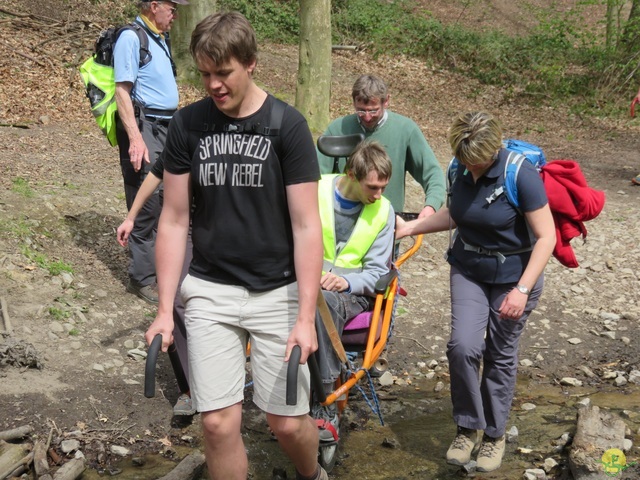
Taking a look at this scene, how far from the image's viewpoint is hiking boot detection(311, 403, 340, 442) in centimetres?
447

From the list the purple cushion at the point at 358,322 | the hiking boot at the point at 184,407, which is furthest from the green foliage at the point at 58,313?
the purple cushion at the point at 358,322

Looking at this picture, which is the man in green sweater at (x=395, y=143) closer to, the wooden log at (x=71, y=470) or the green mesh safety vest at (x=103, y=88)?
the green mesh safety vest at (x=103, y=88)

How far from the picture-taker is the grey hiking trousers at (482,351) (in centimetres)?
443

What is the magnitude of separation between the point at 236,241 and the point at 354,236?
4.95 feet

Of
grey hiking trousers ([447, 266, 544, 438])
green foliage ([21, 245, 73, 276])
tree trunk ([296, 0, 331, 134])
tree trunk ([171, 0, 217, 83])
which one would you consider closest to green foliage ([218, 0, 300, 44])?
tree trunk ([171, 0, 217, 83])

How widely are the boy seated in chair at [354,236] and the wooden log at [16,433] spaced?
1.59m

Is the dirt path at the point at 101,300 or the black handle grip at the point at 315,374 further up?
the black handle grip at the point at 315,374

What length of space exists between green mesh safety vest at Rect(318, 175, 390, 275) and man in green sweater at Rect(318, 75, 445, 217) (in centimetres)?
79

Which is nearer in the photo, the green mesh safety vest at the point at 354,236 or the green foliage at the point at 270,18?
the green mesh safety vest at the point at 354,236

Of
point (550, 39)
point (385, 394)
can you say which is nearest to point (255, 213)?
point (385, 394)

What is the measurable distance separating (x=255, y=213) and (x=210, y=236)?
0.21m

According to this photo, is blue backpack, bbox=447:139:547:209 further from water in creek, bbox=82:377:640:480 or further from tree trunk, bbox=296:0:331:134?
tree trunk, bbox=296:0:331:134

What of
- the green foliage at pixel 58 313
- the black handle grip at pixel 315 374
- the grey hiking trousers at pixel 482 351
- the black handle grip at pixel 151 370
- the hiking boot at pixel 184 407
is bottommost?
the green foliage at pixel 58 313

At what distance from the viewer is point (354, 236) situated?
474 cm
